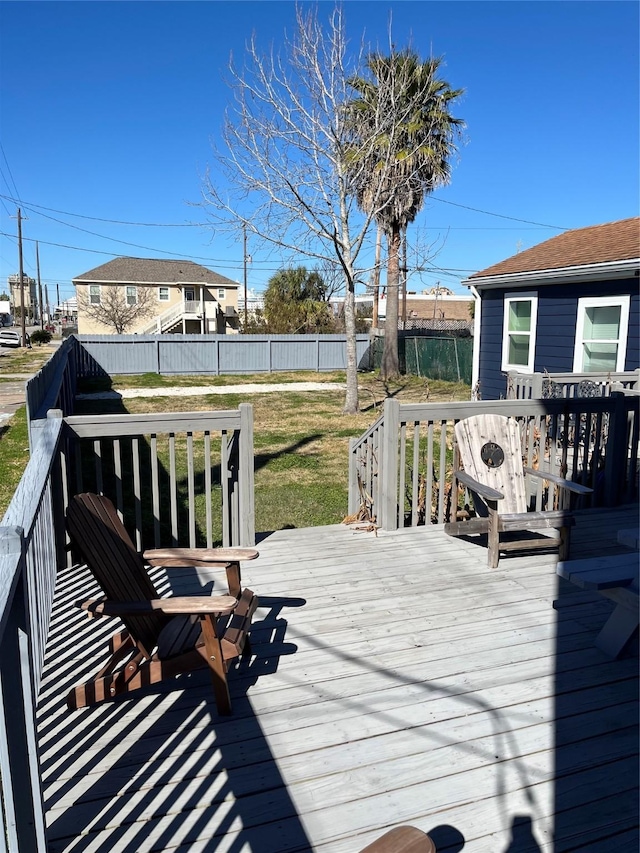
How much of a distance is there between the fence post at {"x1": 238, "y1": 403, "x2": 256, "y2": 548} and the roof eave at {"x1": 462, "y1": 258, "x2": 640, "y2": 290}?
767cm

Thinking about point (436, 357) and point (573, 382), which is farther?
point (436, 357)

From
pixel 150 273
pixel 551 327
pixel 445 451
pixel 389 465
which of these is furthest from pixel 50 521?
pixel 150 273

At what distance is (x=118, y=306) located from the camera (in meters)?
39.6

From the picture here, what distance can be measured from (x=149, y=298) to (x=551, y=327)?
34090mm

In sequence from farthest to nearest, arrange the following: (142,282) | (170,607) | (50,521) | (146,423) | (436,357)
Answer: (142,282) < (436,357) < (146,423) < (50,521) < (170,607)

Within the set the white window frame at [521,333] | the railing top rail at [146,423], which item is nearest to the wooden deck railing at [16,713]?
the railing top rail at [146,423]

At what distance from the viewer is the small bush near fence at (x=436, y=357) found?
1927 cm

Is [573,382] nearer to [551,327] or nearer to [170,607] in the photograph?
[551,327]

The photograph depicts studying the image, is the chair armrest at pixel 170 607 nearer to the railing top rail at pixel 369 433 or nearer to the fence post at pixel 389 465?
the fence post at pixel 389 465

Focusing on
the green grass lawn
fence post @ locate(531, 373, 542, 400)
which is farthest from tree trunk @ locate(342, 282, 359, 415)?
fence post @ locate(531, 373, 542, 400)

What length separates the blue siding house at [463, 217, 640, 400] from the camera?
9969mm

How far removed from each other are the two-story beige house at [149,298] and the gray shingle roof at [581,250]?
27.2 meters

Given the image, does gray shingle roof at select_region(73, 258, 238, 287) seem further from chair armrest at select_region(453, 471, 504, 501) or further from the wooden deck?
the wooden deck

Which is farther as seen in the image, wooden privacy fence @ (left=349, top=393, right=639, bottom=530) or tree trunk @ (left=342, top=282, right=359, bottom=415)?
tree trunk @ (left=342, top=282, right=359, bottom=415)
